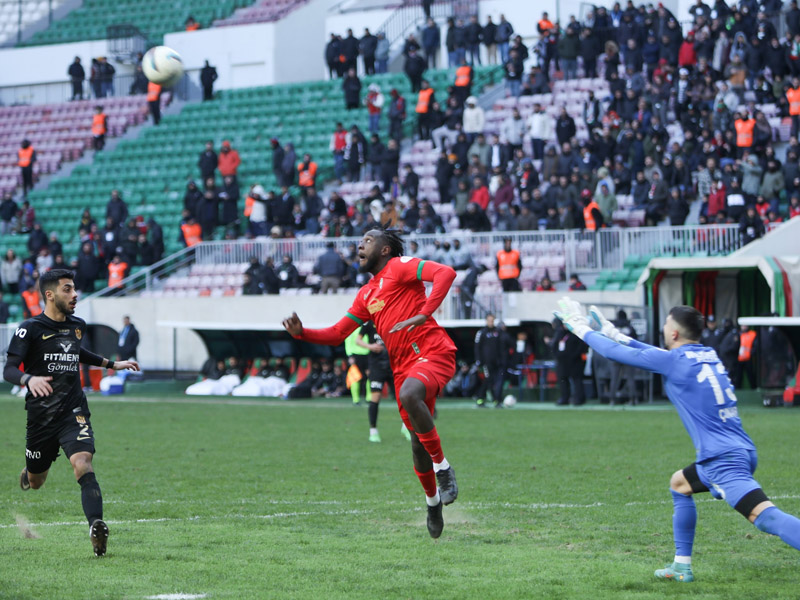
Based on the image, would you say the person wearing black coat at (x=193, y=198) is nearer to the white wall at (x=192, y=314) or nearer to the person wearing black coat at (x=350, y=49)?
the white wall at (x=192, y=314)

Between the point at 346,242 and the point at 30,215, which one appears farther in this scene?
the point at 30,215

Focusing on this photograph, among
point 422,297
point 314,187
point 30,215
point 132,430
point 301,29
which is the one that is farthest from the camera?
point 301,29

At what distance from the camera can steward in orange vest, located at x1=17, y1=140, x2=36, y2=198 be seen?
39812 millimetres

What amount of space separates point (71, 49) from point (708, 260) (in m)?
31.8

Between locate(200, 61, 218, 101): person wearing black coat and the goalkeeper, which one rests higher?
locate(200, 61, 218, 101): person wearing black coat

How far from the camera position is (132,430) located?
19312mm

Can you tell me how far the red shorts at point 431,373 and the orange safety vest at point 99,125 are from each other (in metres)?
33.9

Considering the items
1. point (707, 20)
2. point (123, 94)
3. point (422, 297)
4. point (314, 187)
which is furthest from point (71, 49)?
point (422, 297)

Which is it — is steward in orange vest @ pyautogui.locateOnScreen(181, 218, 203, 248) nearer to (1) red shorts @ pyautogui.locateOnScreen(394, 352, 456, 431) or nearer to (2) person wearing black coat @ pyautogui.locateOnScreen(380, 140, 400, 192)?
(2) person wearing black coat @ pyautogui.locateOnScreen(380, 140, 400, 192)

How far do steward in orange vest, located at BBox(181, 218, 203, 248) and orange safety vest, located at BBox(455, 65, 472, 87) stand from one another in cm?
866

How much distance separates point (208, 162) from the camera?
118 ft

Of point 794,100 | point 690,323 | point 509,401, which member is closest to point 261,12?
point 794,100

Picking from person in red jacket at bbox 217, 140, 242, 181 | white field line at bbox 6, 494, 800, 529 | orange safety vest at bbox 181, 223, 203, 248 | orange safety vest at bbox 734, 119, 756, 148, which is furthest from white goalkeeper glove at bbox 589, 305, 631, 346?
person in red jacket at bbox 217, 140, 242, 181

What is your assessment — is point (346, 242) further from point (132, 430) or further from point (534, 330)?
point (132, 430)
